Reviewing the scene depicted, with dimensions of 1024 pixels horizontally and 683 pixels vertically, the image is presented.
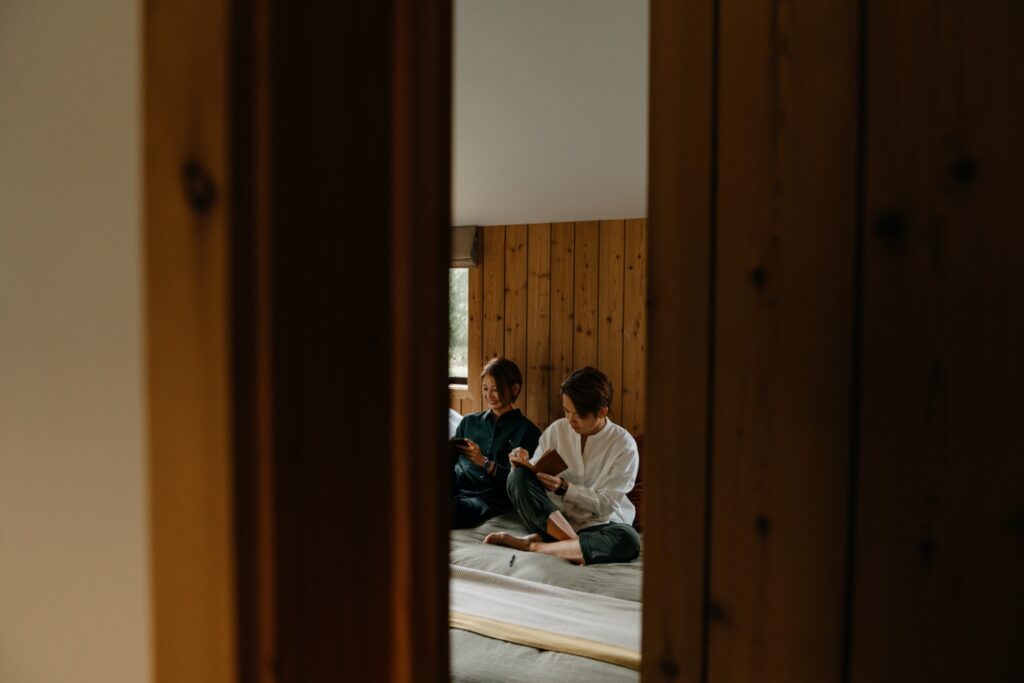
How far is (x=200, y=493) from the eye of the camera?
0.39 meters

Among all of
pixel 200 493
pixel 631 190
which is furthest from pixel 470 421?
pixel 200 493

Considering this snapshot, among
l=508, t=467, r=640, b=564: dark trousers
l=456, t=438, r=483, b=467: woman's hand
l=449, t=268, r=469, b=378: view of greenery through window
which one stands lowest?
l=508, t=467, r=640, b=564: dark trousers

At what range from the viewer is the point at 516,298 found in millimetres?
4414

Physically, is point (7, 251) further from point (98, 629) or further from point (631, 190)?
point (631, 190)

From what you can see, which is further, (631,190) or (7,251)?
(631,190)

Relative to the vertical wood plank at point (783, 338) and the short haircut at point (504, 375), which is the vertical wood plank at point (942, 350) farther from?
the short haircut at point (504, 375)

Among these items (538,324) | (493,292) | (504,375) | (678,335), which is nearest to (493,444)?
(504,375)

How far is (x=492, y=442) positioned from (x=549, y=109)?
69.8 inches

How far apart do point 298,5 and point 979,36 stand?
0.73m

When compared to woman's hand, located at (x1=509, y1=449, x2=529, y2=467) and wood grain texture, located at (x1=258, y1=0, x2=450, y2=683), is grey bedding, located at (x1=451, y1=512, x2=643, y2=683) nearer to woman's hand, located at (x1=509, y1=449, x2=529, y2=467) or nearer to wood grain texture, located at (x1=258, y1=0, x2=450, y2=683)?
woman's hand, located at (x1=509, y1=449, x2=529, y2=467)

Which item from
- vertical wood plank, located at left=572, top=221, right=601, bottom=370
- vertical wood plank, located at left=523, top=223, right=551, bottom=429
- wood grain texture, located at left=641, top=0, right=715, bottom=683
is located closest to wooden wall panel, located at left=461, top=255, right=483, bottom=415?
vertical wood plank, located at left=523, top=223, right=551, bottom=429

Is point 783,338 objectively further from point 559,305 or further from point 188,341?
point 559,305

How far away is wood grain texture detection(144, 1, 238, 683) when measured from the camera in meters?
0.38

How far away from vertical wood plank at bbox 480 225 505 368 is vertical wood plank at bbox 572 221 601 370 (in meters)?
0.51
